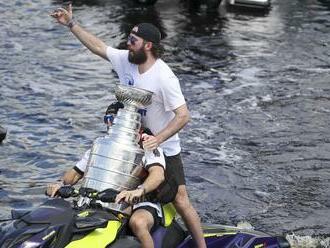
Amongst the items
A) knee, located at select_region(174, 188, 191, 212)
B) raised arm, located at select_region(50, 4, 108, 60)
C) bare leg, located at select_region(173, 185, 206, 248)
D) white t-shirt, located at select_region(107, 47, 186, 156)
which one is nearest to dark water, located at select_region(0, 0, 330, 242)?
bare leg, located at select_region(173, 185, 206, 248)

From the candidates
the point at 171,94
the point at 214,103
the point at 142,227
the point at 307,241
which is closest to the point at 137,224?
the point at 142,227

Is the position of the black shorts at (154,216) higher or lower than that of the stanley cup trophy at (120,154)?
lower

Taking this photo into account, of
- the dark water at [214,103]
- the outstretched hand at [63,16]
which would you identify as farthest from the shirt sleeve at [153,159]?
the dark water at [214,103]

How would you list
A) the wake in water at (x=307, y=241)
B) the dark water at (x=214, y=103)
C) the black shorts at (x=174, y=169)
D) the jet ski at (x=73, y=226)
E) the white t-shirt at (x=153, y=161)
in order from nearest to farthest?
the jet ski at (x=73, y=226) → the white t-shirt at (x=153, y=161) → the black shorts at (x=174, y=169) → the wake in water at (x=307, y=241) → the dark water at (x=214, y=103)

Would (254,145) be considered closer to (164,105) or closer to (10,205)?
(10,205)

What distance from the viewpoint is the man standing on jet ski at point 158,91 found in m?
5.70

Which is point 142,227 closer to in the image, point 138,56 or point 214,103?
point 138,56

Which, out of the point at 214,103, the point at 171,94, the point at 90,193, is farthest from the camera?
the point at 214,103

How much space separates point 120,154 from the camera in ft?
17.6

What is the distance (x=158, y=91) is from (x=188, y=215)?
113 centimetres

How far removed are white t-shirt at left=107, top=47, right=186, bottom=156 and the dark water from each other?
10.4ft

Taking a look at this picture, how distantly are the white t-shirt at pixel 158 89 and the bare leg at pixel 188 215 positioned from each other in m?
0.35

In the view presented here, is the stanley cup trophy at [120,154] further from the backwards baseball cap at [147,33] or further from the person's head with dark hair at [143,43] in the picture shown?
the backwards baseball cap at [147,33]

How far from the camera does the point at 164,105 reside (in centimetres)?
577
